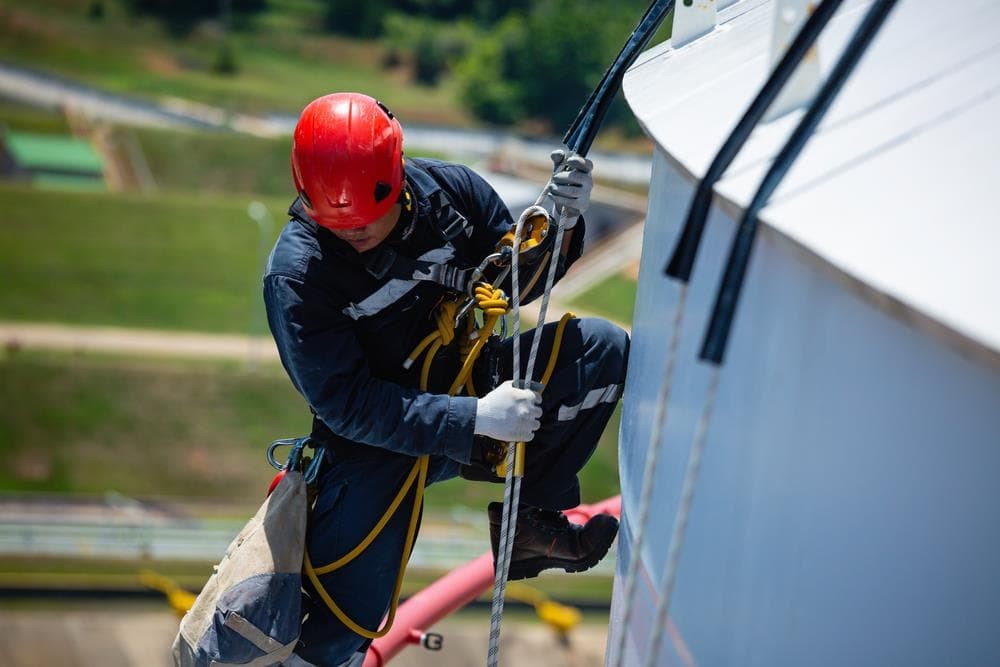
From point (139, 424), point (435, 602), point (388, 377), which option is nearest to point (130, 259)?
point (139, 424)

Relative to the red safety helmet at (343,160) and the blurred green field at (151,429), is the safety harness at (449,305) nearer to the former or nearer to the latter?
the red safety helmet at (343,160)

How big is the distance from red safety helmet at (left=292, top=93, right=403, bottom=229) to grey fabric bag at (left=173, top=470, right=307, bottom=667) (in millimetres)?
905

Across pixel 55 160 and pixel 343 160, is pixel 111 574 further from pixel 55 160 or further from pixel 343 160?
pixel 55 160

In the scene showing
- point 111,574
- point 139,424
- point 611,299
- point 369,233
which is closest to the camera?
point 369,233

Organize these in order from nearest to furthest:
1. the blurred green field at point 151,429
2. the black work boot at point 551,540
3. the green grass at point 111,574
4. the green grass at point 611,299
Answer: the black work boot at point 551,540
the green grass at point 111,574
the blurred green field at point 151,429
the green grass at point 611,299

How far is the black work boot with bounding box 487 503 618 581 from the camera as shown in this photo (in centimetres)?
409

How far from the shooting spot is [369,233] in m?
3.50

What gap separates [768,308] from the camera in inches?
85.6

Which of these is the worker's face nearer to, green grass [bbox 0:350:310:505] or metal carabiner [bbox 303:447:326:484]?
metal carabiner [bbox 303:447:326:484]

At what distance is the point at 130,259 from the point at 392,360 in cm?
3253

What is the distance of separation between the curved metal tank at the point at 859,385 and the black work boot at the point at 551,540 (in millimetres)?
1368

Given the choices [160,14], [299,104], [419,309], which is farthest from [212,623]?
[160,14]

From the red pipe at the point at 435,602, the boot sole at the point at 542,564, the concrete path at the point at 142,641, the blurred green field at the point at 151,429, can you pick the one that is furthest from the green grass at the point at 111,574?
the boot sole at the point at 542,564

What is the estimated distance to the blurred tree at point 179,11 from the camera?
6309 cm
